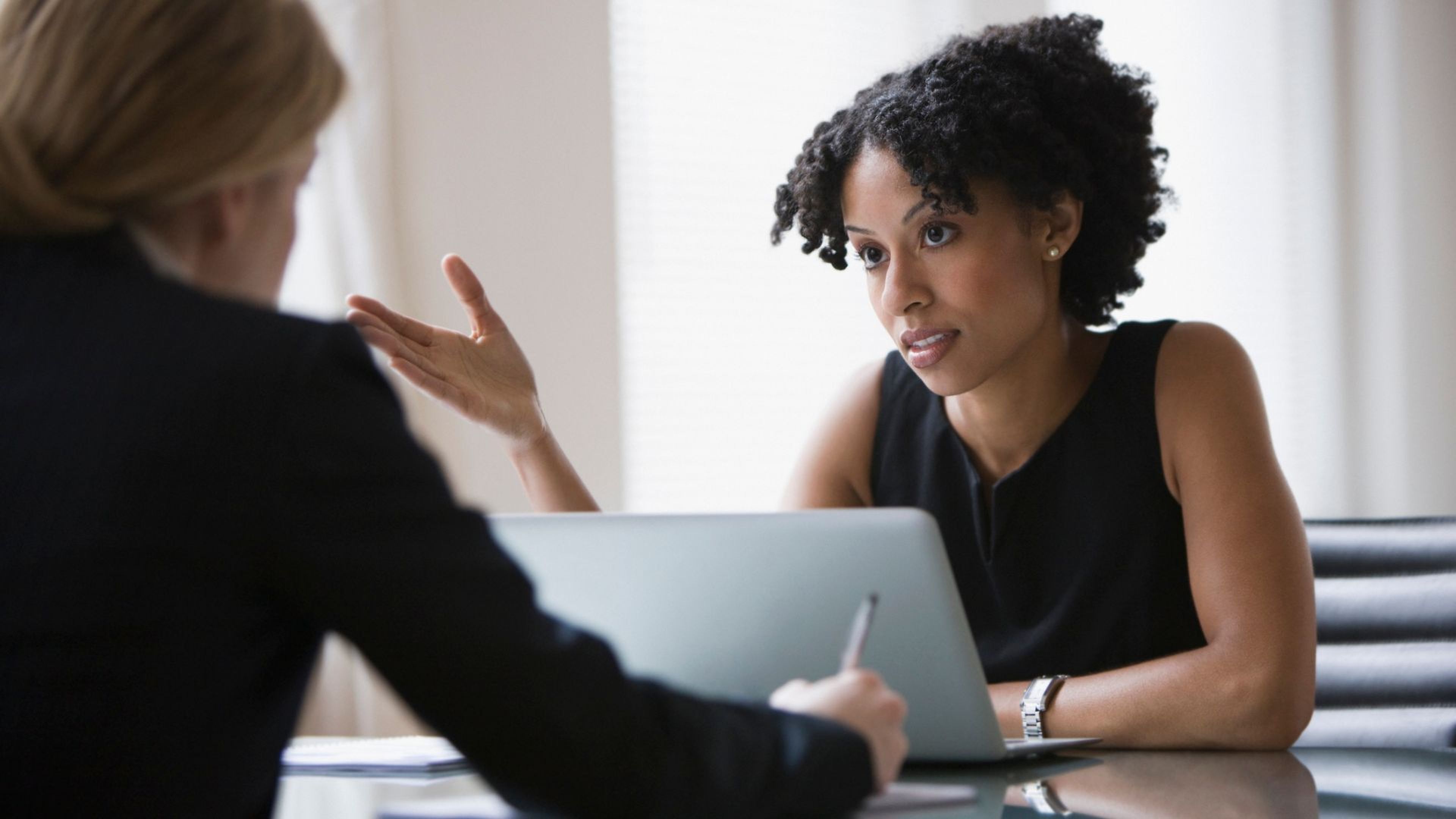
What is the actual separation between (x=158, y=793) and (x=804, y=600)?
0.43m

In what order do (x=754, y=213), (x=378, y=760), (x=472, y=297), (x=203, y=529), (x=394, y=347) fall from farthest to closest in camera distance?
(x=754, y=213) < (x=472, y=297) < (x=394, y=347) < (x=378, y=760) < (x=203, y=529)

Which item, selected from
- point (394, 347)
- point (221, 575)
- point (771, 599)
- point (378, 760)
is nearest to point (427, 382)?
point (394, 347)

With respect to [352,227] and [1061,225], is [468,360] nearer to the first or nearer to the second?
[1061,225]

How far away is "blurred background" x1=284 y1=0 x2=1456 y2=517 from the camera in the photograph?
7.95 feet

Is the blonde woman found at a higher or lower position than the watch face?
higher

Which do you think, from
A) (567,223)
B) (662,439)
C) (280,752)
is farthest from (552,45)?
(280,752)

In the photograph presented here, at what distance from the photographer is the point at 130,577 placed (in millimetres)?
568

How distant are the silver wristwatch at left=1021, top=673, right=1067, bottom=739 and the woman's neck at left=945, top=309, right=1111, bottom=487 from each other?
0.43 m

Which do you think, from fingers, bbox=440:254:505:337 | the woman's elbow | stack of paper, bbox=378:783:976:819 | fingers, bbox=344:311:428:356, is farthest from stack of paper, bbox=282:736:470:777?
the woman's elbow

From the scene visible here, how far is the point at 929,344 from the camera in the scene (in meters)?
1.48

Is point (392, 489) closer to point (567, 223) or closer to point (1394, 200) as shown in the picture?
point (567, 223)

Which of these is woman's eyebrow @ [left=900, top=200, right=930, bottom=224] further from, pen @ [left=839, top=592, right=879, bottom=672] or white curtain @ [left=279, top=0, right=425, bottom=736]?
white curtain @ [left=279, top=0, right=425, bottom=736]

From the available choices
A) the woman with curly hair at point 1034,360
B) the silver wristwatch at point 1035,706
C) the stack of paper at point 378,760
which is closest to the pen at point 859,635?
the stack of paper at point 378,760

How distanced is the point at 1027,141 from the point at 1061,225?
118 millimetres
